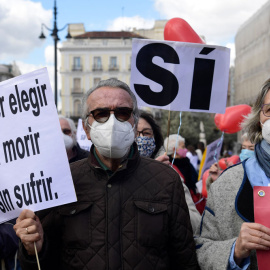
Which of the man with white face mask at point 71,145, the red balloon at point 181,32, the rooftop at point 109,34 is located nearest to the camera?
the red balloon at point 181,32

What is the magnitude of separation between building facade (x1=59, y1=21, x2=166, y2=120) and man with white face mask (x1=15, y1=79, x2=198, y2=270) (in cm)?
5639

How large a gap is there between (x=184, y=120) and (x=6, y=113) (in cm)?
4476

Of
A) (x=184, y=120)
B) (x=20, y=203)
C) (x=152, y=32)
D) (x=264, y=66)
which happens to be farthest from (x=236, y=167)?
(x=152, y=32)

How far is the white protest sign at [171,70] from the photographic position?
11.9 ft

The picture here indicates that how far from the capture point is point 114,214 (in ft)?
7.31

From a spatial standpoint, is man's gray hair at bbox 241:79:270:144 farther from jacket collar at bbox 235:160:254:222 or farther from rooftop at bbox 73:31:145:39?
rooftop at bbox 73:31:145:39

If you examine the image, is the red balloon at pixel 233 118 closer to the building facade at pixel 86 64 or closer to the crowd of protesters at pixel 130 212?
the crowd of protesters at pixel 130 212

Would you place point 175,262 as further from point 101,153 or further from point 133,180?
point 101,153

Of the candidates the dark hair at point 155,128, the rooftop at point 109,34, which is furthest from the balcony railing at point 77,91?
→ the dark hair at point 155,128

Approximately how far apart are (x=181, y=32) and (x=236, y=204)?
253 centimetres

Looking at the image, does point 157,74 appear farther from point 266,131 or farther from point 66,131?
point 266,131

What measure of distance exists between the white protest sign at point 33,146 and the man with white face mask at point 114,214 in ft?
0.38

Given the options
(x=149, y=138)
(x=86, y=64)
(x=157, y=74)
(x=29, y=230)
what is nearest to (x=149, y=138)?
(x=149, y=138)

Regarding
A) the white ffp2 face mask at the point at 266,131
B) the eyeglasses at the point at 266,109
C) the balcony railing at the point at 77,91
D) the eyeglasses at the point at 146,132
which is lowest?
the balcony railing at the point at 77,91
